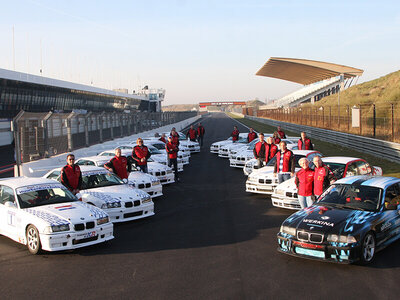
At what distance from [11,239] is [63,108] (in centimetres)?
6015

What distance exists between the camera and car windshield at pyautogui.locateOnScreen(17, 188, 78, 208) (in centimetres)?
845

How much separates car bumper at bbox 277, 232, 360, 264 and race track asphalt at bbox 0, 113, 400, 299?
0.56 ft

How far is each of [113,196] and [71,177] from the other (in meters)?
1.01

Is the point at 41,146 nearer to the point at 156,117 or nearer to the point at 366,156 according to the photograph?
the point at 366,156

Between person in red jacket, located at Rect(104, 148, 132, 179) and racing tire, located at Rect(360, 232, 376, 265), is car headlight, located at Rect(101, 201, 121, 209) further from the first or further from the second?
racing tire, located at Rect(360, 232, 376, 265)

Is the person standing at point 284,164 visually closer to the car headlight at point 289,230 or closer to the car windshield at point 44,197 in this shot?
the car headlight at point 289,230

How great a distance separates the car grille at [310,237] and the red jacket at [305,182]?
2.09m

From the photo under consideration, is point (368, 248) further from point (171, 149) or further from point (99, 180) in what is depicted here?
point (171, 149)

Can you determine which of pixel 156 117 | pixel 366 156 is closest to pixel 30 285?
pixel 366 156

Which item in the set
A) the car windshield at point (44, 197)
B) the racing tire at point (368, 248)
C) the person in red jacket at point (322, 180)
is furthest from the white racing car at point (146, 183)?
the racing tire at point (368, 248)

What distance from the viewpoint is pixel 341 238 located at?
670 cm

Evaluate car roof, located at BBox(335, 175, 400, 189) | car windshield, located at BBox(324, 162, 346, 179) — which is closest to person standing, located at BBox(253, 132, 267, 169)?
car windshield, located at BBox(324, 162, 346, 179)

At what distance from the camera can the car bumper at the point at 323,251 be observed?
6.58m

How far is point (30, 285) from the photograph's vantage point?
6.26m
